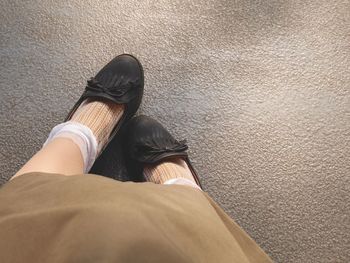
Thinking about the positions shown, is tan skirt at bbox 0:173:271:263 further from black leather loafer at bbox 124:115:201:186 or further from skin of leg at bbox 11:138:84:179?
black leather loafer at bbox 124:115:201:186

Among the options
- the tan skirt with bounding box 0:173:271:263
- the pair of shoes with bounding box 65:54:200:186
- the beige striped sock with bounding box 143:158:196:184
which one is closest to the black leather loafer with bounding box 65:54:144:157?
the pair of shoes with bounding box 65:54:200:186

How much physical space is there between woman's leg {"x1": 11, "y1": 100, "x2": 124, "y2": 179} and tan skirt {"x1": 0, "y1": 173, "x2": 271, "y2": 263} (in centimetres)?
9

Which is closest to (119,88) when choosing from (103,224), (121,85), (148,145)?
(121,85)

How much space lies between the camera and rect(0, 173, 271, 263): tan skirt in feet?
1.54

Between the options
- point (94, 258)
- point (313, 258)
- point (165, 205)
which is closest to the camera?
point (94, 258)

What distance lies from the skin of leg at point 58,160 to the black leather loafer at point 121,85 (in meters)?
0.16

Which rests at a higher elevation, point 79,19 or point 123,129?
point 79,19

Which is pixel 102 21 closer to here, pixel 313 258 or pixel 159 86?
pixel 159 86

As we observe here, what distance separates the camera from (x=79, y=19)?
102 centimetres

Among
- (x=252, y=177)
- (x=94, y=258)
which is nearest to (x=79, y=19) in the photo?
(x=252, y=177)

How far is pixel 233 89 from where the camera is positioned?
99 cm

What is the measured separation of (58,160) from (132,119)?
28 cm

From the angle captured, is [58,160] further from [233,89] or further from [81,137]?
[233,89]

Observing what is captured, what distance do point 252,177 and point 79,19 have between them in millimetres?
622
